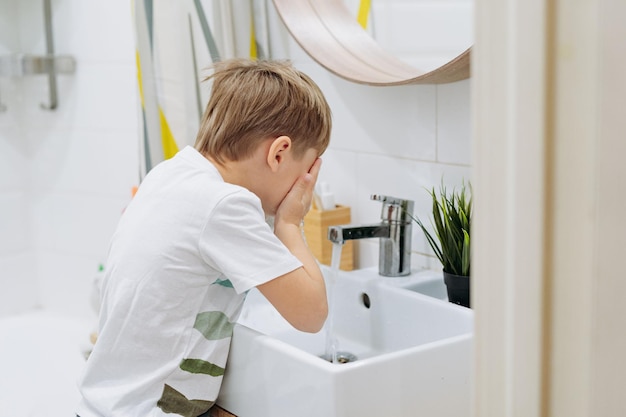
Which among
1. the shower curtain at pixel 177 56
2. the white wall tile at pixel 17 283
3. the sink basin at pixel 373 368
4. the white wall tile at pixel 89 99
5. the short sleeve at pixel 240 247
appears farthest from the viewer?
the white wall tile at pixel 17 283

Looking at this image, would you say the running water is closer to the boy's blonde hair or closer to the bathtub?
the boy's blonde hair

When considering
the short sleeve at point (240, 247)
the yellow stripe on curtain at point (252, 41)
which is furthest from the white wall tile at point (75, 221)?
the short sleeve at point (240, 247)

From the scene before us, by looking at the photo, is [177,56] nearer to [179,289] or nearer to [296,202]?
[296,202]

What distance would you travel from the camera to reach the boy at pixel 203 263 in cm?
113

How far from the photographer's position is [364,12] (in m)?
1.59

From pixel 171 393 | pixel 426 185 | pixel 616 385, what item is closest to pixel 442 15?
pixel 426 185

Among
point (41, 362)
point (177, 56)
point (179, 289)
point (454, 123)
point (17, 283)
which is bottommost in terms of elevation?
point (41, 362)

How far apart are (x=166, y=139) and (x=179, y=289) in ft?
2.22

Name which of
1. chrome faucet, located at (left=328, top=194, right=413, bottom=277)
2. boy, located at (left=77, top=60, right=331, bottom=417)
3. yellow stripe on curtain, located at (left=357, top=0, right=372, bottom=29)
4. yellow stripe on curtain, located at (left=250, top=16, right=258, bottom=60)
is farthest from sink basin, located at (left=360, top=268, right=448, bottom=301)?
yellow stripe on curtain, located at (left=250, top=16, right=258, bottom=60)

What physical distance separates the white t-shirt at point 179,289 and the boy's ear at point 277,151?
3.7 inches

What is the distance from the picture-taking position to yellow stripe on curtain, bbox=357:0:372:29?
158 cm

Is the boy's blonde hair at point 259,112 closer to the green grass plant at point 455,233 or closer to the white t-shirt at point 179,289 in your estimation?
the white t-shirt at point 179,289

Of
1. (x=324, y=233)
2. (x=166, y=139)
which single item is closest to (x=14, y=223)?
(x=166, y=139)

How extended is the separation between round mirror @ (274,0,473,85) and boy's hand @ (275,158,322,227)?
280 mm
